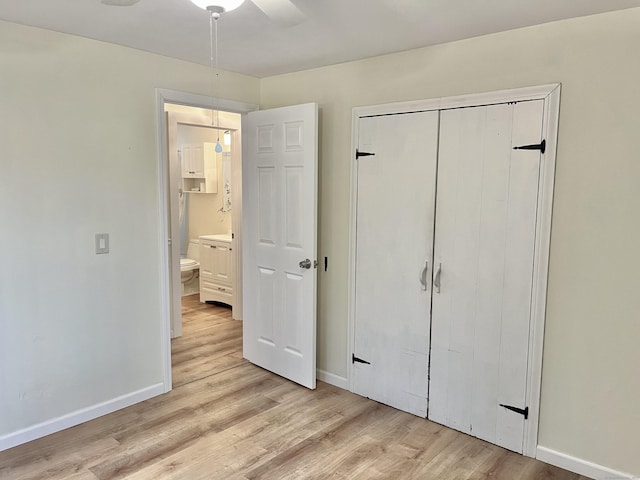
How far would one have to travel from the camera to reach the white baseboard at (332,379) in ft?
11.2

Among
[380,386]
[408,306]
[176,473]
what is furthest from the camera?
[380,386]

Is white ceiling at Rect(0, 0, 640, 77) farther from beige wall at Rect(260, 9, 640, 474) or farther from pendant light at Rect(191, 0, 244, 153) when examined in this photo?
beige wall at Rect(260, 9, 640, 474)

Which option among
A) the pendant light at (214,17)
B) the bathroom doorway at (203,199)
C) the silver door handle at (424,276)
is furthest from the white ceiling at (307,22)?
the bathroom doorway at (203,199)

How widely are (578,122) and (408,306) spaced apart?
4.67 ft

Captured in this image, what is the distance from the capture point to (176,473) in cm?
238

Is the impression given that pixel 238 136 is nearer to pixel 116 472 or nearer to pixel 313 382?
pixel 313 382

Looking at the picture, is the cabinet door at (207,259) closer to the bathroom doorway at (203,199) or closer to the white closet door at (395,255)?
the bathroom doorway at (203,199)

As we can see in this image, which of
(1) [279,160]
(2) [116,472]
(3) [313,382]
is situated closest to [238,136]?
(1) [279,160]

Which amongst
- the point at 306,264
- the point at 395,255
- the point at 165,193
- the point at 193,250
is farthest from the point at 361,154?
Result: the point at 193,250

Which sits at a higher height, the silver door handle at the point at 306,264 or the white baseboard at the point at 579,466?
the silver door handle at the point at 306,264

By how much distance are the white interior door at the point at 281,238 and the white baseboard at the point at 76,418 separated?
92 centimetres

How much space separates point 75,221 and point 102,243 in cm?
21

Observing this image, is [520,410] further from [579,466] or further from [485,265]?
[485,265]

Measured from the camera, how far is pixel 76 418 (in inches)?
112
